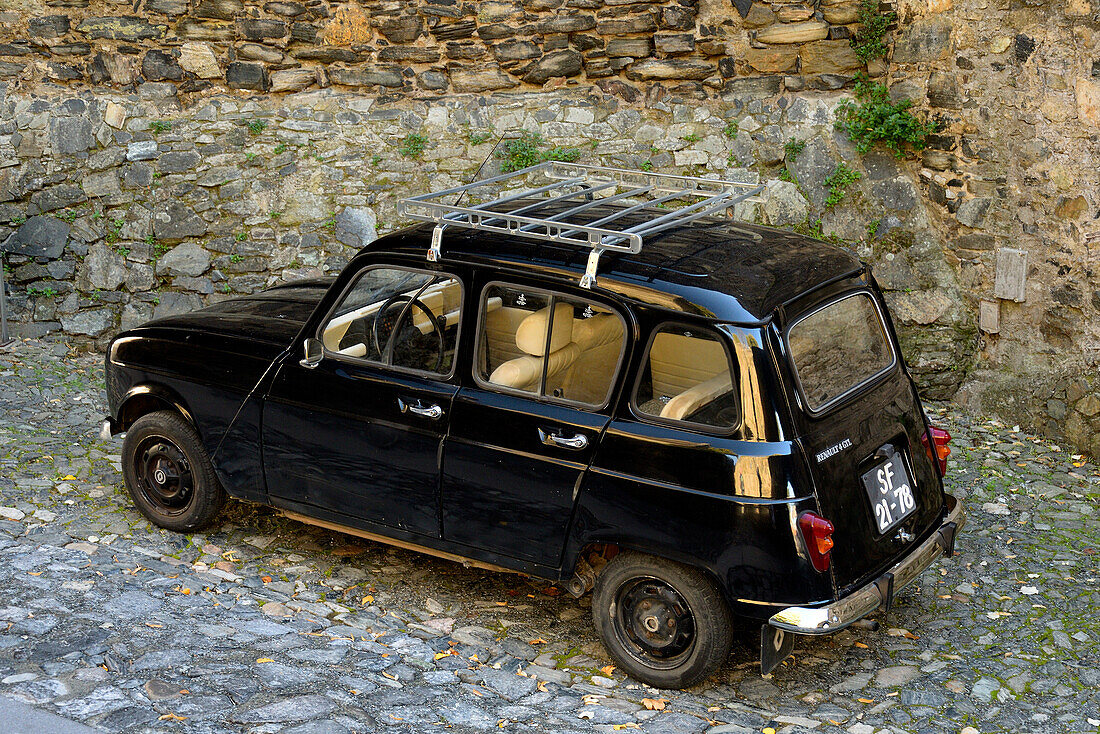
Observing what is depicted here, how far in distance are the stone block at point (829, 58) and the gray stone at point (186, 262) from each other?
17.3 feet

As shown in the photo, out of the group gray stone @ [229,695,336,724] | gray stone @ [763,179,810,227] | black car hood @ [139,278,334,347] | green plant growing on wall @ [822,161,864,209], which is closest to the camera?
gray stone @ [229,695,336,724]

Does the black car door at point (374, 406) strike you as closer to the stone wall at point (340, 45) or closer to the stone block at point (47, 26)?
the stone wall at point (340, 45)

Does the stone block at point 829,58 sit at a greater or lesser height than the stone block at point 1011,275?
greater

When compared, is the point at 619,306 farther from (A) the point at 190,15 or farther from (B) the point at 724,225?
(A) the point at 190,15

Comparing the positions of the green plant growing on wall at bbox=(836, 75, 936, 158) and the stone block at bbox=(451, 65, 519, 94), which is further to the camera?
the stone block at bbox=(451, 65, 519, 94)

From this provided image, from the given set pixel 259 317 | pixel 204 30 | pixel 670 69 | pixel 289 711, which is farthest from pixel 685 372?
pixel 204 30

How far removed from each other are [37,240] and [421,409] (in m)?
5.93

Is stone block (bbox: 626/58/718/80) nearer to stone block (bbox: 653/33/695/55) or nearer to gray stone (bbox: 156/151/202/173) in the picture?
stone block (bbox: 653/33/695/55)

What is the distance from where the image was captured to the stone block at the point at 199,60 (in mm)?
9625

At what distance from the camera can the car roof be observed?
449cm

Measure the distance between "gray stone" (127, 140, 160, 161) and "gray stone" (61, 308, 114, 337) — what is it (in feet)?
4.42

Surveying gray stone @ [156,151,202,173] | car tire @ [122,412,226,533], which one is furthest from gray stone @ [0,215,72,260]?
car tire @ [122,412,226,533]

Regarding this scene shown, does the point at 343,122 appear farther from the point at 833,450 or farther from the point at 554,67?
the point at 833,450

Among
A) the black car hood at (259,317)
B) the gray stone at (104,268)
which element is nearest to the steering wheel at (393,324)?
the black car hood at (259,317)
